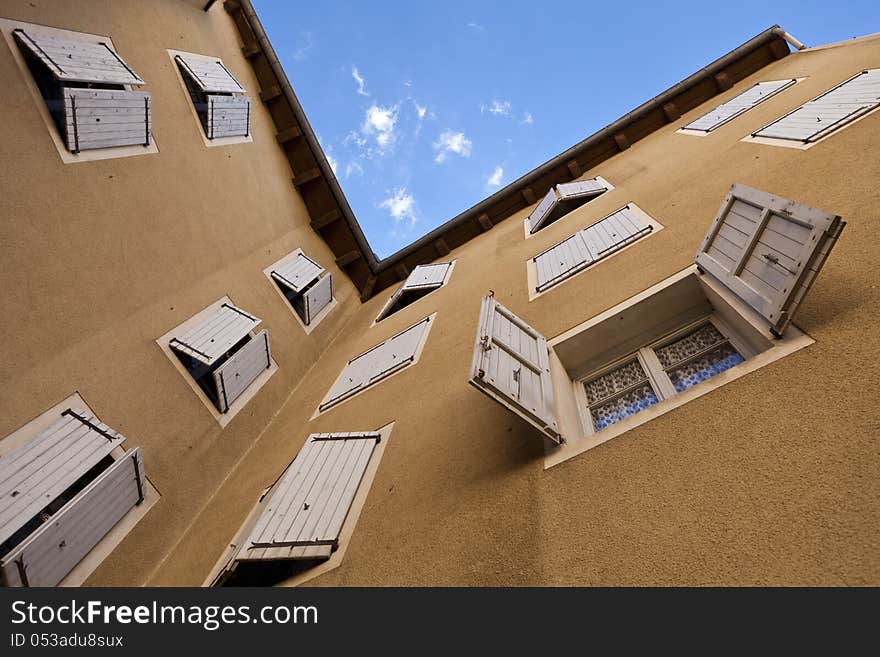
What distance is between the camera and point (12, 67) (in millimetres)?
4176

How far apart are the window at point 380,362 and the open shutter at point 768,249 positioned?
3391mm

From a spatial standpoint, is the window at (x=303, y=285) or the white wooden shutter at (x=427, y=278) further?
the white wooden shutter at (x=427, y=278)

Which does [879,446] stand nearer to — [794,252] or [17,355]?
[794,252]

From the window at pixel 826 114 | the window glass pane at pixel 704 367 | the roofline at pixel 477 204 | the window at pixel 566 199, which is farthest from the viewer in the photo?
the roofline at pixel 477 204

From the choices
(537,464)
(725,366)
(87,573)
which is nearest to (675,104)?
(725,366)

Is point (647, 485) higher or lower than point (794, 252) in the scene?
lower

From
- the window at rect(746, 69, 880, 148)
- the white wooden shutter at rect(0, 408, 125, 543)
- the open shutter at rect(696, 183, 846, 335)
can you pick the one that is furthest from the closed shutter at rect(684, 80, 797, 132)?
the white wooden shutter at rect(0, 408, 125, 543)

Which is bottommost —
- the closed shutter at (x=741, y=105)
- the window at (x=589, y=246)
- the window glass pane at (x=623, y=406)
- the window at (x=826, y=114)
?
the window glass pane at (x=623, y=406)

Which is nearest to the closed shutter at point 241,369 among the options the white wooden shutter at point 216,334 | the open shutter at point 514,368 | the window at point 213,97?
the white wooden shutter at point 216,334

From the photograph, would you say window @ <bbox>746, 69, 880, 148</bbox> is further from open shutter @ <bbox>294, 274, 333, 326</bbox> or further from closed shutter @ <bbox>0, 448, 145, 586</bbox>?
open shutter @ <bbox>294, 274, 333, 326</bbox>

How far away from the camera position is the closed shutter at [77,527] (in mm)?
3082

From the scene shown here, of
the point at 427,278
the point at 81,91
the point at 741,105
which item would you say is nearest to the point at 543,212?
the point at 427,278

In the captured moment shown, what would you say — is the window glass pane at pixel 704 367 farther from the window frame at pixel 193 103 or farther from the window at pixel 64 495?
the window frame at pixel 193 103
